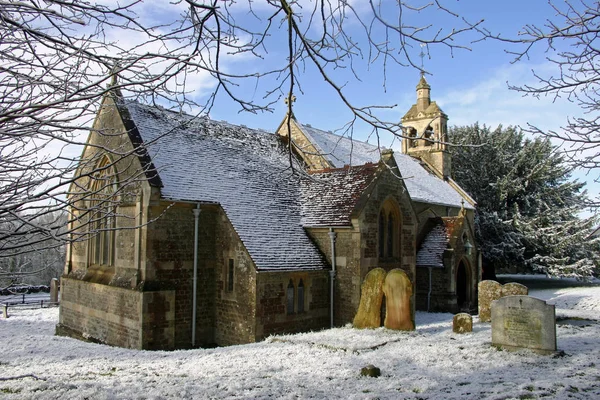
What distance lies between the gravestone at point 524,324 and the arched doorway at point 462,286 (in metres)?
13.7

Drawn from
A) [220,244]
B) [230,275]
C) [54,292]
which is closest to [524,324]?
[230,275]

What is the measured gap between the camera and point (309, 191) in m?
20.1

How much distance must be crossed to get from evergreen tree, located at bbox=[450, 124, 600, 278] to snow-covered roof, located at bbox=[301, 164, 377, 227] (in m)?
18.3

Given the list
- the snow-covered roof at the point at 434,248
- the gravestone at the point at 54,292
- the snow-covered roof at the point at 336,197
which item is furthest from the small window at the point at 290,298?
the gravestone at the point at 54,292

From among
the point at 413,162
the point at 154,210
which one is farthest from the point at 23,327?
the point at 413,162

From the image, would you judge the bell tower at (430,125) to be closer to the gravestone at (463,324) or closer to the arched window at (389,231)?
the arched window at (389,231)

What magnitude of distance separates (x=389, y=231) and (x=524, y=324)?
8366 mm

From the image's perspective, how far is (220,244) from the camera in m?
16.6

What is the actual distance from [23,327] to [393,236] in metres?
15.7

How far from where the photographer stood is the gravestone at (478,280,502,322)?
58.4ft

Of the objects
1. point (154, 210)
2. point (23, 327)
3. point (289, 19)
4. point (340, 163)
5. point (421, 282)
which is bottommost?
point (23, 327)

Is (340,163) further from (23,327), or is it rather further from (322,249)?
(23,327)

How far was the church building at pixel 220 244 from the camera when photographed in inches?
594

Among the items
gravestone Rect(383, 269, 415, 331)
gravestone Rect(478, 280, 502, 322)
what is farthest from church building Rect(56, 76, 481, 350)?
gravestone Rect(478, 280, 502, 322)
